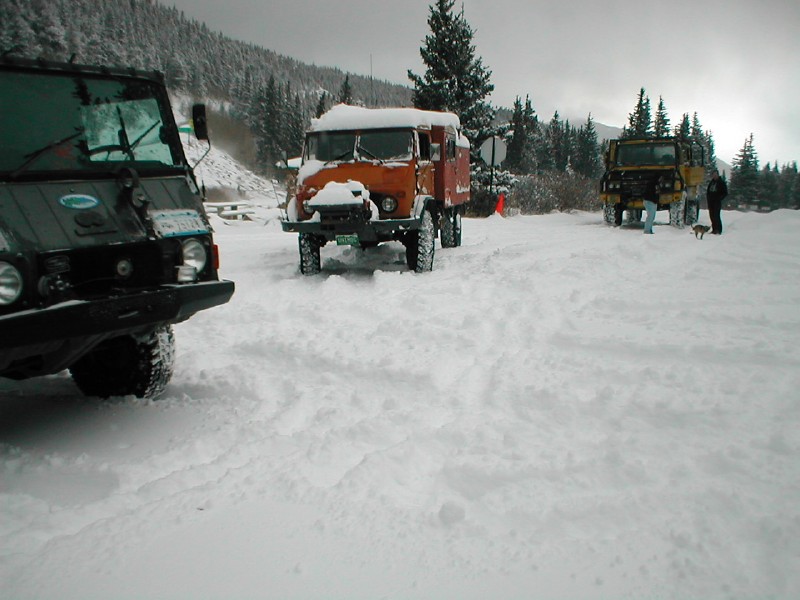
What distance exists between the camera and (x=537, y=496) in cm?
269

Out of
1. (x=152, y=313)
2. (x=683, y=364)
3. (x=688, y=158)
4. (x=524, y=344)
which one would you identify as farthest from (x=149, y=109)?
(x=688, y=158)

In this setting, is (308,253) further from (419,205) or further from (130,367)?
(130,367)

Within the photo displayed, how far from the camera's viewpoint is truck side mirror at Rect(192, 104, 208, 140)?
466 cm

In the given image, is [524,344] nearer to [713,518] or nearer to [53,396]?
[713,518]

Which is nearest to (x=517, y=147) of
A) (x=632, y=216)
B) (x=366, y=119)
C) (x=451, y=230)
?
(x=632, y=216)

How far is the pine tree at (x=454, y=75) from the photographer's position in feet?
87.3

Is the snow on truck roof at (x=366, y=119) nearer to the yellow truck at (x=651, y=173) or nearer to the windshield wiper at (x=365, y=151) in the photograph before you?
the windshield wiper at (x=365, y=151)

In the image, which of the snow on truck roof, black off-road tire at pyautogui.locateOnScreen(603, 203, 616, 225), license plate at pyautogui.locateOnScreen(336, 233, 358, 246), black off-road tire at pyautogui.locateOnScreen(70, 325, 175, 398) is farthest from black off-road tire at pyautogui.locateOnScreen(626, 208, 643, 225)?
black off-road tire at pyautogui.locateOnScreen(70, 325, 175, 398)

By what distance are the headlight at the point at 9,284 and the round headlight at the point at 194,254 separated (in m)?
1.00

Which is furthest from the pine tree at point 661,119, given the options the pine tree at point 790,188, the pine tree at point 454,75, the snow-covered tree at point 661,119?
the pine tree at point 454,75

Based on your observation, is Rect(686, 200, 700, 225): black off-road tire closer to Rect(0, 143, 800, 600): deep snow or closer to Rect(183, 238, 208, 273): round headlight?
Rect(0, 143, 800, 600): deep snow

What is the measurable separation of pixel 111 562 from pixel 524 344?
11.6 feet

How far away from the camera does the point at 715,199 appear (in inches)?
540

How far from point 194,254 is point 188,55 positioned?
355ft
